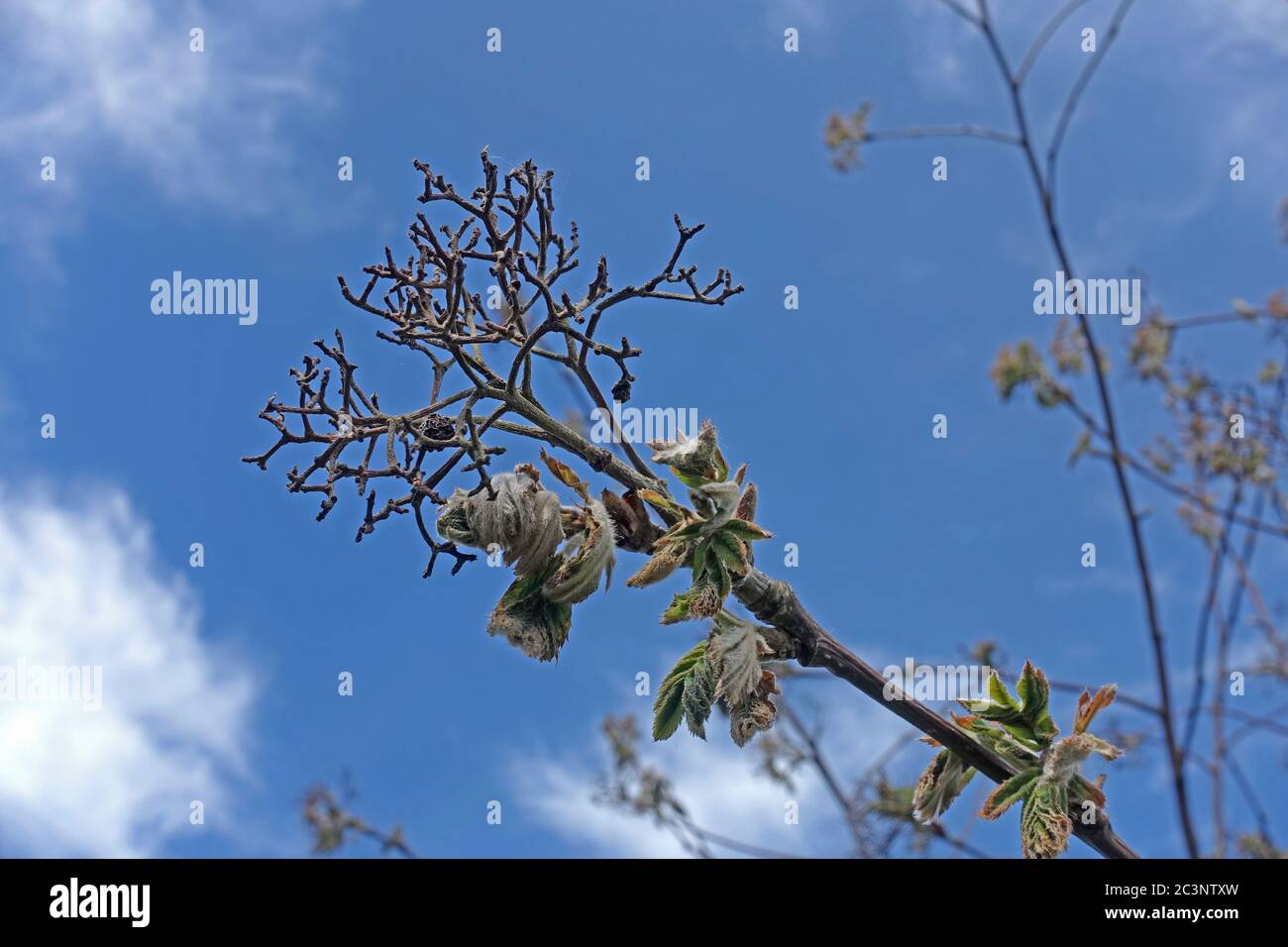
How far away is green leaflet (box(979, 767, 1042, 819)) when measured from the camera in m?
2.99

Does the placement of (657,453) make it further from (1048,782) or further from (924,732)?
(1048,782)

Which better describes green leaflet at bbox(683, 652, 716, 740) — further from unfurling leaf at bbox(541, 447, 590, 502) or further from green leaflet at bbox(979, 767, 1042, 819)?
green leaflet at bbox(979, 767, 1042, 819)

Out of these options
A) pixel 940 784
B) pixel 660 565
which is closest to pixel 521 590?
pixel 660 565

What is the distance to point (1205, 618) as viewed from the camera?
24.6ft

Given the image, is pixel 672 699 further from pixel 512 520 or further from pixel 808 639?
pixel 512 520

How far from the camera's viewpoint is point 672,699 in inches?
107

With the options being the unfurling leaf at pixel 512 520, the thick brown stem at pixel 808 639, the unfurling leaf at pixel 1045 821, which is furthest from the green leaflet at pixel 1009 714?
the unfurling leaf at pixel 512 520

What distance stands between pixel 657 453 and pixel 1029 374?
261 inches

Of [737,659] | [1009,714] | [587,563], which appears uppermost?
[587,563]

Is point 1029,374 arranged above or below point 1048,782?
above

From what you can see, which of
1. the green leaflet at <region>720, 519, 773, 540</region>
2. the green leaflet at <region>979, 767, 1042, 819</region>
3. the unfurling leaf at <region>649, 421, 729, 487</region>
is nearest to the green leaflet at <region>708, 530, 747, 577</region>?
the green leaflet at <region>720, 519, 773, 540</region>

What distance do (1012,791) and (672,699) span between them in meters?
1.03
